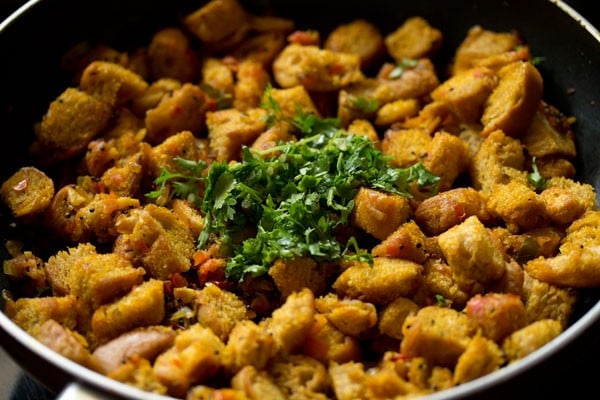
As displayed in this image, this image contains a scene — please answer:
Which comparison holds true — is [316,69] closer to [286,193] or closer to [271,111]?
[271,111]

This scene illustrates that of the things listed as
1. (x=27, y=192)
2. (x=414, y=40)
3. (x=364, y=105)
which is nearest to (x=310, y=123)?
(x=364, y=105)

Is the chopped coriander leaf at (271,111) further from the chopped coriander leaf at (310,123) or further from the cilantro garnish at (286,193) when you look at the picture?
the cilantro garnish at (286,193)

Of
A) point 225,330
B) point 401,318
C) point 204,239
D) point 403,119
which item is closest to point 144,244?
point 204,239

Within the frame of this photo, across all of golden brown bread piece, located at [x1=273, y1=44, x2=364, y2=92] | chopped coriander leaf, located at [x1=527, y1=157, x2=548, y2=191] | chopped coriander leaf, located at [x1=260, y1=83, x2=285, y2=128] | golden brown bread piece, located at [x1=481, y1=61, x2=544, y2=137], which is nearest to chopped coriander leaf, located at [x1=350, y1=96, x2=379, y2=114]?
golden brown bread piece, located at [x1=273, y1=44, x2=364, y2=92]

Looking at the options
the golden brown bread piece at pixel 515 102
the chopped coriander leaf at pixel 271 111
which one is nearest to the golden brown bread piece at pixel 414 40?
the golden brown bread piece at pixel 515 102

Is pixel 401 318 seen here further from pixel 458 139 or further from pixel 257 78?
pixel 257 78

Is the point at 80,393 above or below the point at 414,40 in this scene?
below
